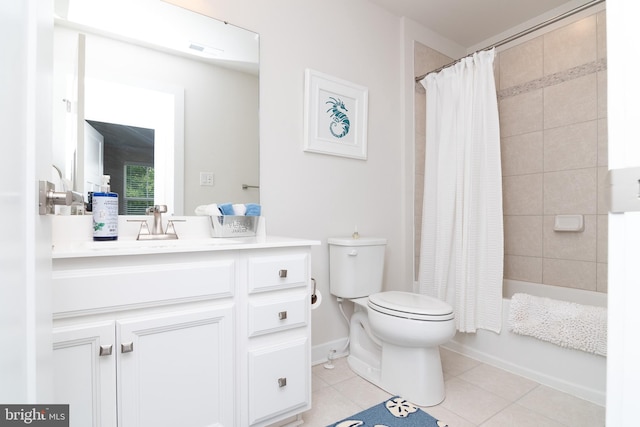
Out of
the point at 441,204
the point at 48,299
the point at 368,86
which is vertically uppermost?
the point at 368,86

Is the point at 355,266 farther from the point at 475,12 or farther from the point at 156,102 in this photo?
the point at 475,12

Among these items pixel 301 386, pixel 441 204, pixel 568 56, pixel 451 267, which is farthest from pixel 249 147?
pixel 568 56

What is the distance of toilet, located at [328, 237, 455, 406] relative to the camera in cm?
157

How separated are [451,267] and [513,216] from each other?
2.81 feet

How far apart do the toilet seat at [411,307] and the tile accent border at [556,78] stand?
6.34 ft

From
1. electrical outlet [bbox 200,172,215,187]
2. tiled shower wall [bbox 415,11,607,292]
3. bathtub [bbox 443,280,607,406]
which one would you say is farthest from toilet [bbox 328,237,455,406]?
electrical outlet [bbox 200,172,215,187]

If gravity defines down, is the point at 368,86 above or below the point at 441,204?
above

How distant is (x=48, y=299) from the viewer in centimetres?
62

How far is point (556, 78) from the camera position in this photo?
2391 millimetres

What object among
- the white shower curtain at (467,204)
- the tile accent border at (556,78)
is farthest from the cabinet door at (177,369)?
the tile accent border at (556,78)

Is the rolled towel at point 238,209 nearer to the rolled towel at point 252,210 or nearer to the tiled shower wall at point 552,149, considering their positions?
the rolled towel at point 252,210

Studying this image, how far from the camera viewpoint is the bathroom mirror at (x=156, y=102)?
137 cm

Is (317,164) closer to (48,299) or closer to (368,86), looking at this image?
(368,86)

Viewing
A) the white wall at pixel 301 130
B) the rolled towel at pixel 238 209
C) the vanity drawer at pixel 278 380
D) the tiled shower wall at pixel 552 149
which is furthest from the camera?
the tiled shower wall at pixel 552 149
